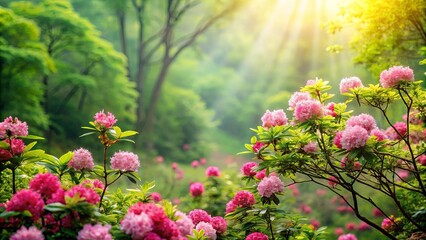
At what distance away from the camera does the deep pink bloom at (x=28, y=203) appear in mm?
2139

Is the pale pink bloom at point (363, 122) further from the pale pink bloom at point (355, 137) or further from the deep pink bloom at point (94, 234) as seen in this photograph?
the deep pink bloom at point (94, 234)

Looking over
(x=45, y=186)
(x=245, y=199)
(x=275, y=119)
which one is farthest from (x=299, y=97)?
(x=45, y=186)

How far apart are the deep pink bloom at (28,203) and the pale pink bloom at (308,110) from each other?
1.74 meters

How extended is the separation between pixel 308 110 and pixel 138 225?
1429 millimetres

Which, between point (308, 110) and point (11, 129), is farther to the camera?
point (308, 110)

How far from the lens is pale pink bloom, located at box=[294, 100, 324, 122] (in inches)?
115

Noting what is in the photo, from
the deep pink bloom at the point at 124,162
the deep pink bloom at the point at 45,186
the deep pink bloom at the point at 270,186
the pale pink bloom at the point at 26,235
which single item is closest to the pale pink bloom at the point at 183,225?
the deep pink bloom at the point at 124,162

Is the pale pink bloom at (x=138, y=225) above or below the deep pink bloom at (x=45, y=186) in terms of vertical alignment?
below

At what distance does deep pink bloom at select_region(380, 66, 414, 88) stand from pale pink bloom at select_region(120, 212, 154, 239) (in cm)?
204

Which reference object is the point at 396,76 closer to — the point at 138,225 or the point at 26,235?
the point at 138,225

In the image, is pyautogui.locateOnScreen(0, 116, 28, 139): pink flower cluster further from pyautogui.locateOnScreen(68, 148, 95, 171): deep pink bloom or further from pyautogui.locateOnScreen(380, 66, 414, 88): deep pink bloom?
pyautogui.locateOnScreen(380, 66, 414, 88): deep pink bloom

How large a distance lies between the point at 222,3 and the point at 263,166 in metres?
14.8

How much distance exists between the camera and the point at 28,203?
7.08 ft

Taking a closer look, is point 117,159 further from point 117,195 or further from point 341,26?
point 341,26
